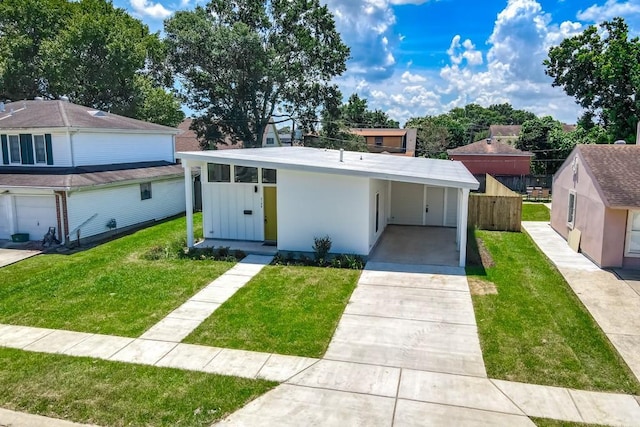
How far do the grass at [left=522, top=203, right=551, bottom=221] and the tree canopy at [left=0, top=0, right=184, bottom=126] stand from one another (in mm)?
25440

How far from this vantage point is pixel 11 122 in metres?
18.0

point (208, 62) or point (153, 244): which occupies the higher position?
point (208, 62)

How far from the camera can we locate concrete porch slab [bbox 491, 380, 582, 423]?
607 cm

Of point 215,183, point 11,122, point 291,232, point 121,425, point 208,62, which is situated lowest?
point 121,425

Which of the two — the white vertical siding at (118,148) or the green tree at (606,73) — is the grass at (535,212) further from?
the white vertical siding at (118,148)

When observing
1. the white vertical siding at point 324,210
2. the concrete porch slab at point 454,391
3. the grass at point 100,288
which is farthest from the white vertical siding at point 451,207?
the concrete porch slab at point 454,391

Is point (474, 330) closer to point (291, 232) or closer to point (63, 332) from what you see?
point (291, 232)

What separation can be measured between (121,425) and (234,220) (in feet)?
32.0

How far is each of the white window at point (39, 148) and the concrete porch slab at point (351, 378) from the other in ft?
50.6

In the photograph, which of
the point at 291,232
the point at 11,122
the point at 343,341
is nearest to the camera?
the point at 343,341

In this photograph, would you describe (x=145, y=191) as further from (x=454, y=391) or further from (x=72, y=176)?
(x=454, y=391)

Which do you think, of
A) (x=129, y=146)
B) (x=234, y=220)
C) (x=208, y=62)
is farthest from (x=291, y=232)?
(x=208, y=62)

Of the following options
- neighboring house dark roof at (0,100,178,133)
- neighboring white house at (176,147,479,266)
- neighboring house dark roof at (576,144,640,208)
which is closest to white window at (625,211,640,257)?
neighboring house dark roof at (576,144,640,208)

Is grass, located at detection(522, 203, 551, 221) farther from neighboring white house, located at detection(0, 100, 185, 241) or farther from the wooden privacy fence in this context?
neighboring white house, located at detection(0, 100, 185, 241)
